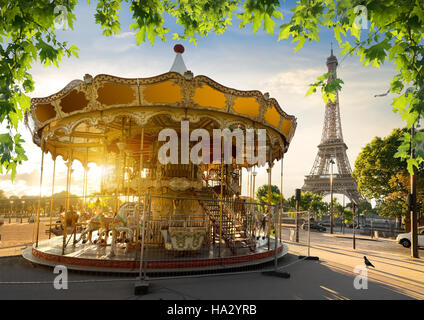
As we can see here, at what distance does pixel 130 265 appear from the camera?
6906 millimetres

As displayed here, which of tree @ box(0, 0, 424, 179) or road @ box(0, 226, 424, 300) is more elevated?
tree @ box(0, 0, 424, 179)

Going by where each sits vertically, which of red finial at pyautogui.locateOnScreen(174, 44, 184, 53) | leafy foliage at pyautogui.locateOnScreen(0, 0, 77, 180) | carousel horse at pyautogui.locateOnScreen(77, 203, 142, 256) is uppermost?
red finial at pyautogui.locateOnScreen(174, 44, 184, 53)

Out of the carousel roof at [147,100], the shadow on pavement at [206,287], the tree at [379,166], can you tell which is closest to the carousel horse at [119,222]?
the shadow on pavement at [206,287]

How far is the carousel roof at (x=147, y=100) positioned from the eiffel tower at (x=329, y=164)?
52.1 metres

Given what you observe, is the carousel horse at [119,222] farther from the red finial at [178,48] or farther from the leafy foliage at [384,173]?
the leafy foliage at [384,173]

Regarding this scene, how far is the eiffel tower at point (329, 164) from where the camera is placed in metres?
56.4

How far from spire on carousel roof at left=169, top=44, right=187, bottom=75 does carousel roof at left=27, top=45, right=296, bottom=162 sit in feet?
8.76

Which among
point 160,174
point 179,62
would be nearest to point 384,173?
point 179,62

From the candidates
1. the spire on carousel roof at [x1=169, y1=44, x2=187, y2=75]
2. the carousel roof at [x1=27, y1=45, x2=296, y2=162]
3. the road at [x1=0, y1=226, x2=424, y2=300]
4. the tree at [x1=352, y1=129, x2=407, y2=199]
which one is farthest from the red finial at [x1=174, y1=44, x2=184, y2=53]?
the tree at [x1=352, y1=129, x2=407, y2=199]

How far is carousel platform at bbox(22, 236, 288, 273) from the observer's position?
273 inches

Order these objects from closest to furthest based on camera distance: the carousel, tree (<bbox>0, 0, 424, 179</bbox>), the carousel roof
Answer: tree (<bbox>0, 0, 424, 179</bbox>), the carousel, the carousel roof

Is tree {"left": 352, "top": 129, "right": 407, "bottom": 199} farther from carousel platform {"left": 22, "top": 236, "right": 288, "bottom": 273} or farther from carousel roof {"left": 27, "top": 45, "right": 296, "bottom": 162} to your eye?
carousel platform {"left": 22, "top": 236, "right": 288, "bottom": 273}
